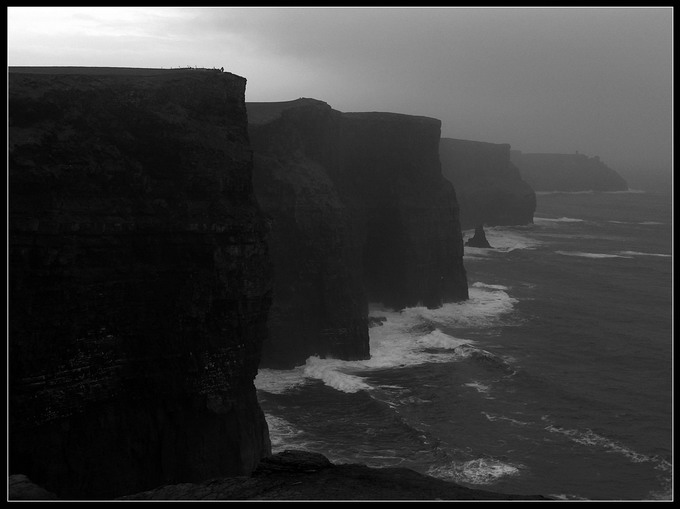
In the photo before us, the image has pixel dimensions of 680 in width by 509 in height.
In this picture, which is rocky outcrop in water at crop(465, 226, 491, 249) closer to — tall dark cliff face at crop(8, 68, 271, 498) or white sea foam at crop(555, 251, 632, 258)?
white sea foam at crop(555, 251, 632, 258)

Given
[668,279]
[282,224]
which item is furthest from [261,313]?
[668,279]

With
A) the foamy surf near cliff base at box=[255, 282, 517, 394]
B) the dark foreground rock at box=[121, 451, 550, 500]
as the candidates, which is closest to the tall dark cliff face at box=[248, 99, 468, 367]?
the foamy surf near cliff base at box=[255, 282, 517, 394]

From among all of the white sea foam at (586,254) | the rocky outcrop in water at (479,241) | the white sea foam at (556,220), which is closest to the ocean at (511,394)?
the white sea foam at (586,254)

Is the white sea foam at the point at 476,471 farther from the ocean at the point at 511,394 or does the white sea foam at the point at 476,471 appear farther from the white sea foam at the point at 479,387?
the white sea foam at the point at 479,387

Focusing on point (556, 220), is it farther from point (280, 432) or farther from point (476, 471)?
point (476, 471)

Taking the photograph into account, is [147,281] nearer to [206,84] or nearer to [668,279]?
[206,84]
